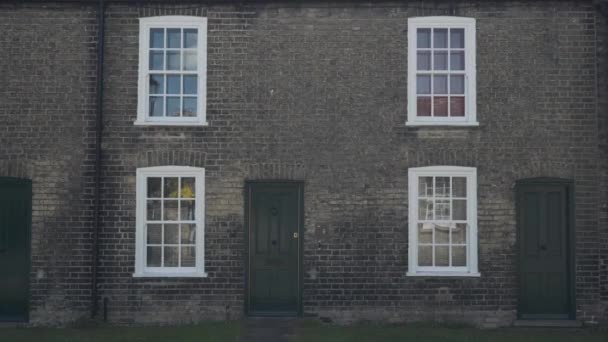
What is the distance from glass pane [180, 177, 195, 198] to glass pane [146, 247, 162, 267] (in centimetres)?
112

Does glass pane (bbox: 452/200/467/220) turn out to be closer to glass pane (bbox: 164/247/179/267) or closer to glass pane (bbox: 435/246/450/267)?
glass pane (bbox: 435/246/450/267)

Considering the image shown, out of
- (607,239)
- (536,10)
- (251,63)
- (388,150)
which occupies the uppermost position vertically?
(536,10)

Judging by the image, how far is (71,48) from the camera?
38.7ft

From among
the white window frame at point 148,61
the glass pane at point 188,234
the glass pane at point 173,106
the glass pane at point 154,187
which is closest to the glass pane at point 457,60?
the white window frame at point 148,61

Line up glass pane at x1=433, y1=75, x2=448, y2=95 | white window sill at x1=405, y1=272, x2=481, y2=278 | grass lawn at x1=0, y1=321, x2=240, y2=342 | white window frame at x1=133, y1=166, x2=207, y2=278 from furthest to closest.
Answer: glass pane at x1=433, y1=75, x2=448, y2=95 < white window frame at x1=133, y1=166, x2=207, y2=278 < white window sill at x1=405, y1=272, x2=481, y2=278 < grass lawn at x1=0, y1=321, x2=240, y2=342

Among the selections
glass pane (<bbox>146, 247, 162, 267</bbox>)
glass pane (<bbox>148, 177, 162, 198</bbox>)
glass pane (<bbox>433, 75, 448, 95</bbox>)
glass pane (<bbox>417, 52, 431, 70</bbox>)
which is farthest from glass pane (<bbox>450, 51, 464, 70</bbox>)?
glass pane (<bbox>146, 247, 162, 267</bbox>)

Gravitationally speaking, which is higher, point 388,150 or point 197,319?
point 388,150

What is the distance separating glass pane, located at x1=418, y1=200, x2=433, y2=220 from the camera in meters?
11.7

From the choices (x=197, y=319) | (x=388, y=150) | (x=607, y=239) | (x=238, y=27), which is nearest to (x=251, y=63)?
(x=238, y=27)

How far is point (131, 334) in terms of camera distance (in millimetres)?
10875

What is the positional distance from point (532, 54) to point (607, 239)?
12.1 feet

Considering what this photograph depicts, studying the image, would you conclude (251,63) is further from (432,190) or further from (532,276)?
(532,276)

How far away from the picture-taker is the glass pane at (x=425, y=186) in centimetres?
1173

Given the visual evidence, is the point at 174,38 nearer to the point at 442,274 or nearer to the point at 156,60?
the point at 156,60
